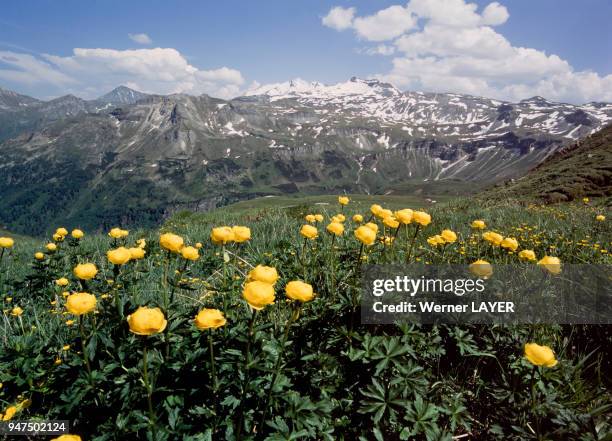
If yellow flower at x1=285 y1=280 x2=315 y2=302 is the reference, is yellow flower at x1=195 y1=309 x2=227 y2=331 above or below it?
below

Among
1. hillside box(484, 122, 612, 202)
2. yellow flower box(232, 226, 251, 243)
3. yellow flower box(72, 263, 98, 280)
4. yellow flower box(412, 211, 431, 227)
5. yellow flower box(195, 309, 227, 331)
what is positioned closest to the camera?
yellow flower box(195, 309, 227, 331)

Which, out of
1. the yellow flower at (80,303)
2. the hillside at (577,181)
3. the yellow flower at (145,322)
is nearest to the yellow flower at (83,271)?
the yellow flower at (80,303)

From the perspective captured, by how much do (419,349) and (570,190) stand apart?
741 inches

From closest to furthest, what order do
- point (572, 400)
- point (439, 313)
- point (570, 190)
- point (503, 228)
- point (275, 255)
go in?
point (572, 400) < point (439, 313) < point (275, 255) < point (503, 228) < point (570, 190)

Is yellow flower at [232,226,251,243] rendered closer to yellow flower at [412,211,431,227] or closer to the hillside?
yellow flower at [412,211,431,227]

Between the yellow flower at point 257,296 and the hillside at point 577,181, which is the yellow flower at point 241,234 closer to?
the yellow flower at point 257,296

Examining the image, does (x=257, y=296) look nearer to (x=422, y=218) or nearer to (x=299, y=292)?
(x=299, y=292)

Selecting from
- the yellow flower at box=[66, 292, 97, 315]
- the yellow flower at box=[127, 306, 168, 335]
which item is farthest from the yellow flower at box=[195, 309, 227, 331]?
the yellow flower at box=[66, 292, 97, 315]

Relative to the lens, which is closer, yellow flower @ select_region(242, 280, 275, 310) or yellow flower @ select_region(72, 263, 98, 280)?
yellow flower @ select_region(242, 280, 275, 310)

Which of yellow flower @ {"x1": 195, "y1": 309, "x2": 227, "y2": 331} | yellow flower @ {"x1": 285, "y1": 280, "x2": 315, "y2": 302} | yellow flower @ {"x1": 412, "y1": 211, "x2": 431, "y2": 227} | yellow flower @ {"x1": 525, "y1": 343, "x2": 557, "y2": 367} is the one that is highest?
yellow flower @ {"x1": 412, "y1": 211, "x2": 431, "y2": 227}

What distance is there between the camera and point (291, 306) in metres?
3.89

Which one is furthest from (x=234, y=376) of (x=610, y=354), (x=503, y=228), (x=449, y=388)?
(x=503, y=228)

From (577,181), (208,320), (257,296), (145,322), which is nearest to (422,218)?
(257,296)

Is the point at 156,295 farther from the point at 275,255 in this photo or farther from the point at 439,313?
the point at 439,313
